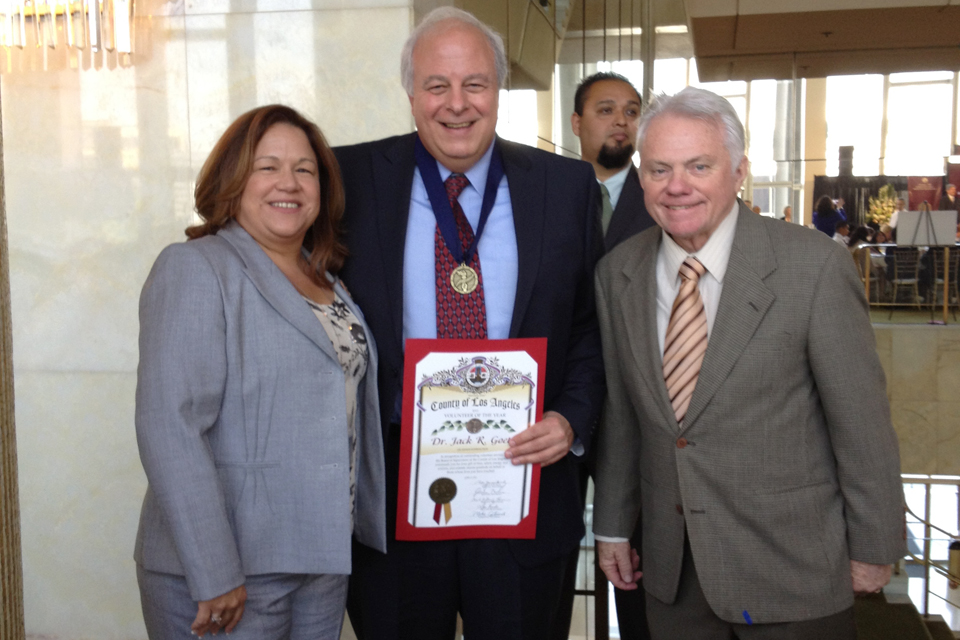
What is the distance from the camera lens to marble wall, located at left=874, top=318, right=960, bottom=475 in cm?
1184

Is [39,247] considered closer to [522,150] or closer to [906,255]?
[522,150]

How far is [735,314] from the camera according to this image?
6.23 ft

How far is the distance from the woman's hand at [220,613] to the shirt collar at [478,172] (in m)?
1.13

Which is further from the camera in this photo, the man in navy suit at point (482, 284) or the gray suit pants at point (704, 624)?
the man in navy suit at point (482, 284)

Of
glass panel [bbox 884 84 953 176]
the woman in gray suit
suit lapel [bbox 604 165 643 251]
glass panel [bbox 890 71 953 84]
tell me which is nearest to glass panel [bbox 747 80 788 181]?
glass panel [bbox 884 84 953 176]

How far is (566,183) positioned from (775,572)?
3.57 ft

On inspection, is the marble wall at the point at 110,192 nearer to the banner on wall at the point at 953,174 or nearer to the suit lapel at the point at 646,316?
the suit lapel at the point at 646,316

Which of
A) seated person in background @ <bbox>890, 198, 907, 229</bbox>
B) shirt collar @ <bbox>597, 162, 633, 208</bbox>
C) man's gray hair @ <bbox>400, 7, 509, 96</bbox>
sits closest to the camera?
man's gray hair @ <bbox>400, 7, 509, 96</bbox>

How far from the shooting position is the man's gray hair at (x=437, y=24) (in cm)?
220

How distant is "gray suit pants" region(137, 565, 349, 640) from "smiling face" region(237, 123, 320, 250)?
768 millimetres

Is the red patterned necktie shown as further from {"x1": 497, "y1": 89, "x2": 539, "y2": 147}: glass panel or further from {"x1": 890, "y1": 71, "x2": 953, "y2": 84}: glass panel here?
{"x1": 890, "y1": 71, "x2": 953, "y2": 84}: glass panel

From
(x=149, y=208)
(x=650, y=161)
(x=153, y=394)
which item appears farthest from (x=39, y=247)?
(x=650, y=161)

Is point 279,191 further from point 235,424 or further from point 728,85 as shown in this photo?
point 728,85

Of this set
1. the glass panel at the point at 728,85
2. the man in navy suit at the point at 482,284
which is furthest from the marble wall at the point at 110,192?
the glass panel at the point at 728,85
